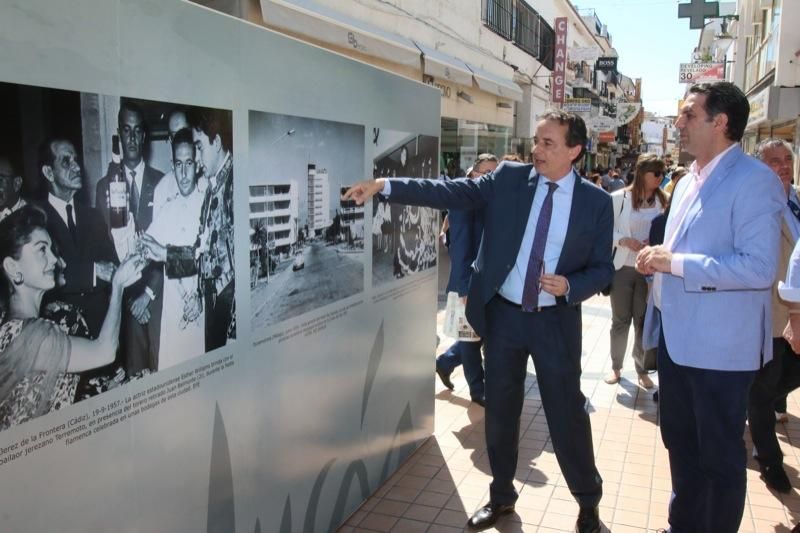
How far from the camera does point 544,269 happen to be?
10.7 ft

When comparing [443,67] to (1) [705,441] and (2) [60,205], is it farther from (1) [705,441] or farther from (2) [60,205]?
(2) [60,205]

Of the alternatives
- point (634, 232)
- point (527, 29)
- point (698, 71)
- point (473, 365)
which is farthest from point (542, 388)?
point (698, 71)

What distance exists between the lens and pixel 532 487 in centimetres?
404

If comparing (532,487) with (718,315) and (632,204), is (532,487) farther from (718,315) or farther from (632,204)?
(632,204)

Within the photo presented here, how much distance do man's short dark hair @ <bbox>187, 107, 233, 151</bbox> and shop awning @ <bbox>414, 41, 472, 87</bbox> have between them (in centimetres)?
1019

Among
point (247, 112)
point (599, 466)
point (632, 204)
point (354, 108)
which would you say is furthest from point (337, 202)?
point (632, 204)

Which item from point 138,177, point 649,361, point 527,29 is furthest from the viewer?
point 527,29

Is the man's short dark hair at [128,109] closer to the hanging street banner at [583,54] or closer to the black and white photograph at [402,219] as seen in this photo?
the black and white photograph at [402,219]

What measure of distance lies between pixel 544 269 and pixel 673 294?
583mm

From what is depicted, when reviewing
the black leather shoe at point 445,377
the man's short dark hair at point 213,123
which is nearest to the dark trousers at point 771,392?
the black leather shoe at point 445,377

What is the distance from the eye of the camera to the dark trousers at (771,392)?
154 inches

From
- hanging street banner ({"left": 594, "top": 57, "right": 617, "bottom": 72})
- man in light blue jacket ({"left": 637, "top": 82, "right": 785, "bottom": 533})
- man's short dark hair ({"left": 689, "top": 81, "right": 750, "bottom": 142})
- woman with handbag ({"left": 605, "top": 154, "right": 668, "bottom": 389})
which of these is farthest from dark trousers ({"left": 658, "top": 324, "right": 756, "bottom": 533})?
hanging street banner ({"left": 594, "top": 57, "right": 617, "bottom": 72})

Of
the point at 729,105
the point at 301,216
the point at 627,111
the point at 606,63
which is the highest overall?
the point at 606,63

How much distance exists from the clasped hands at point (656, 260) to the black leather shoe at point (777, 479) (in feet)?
6.35
